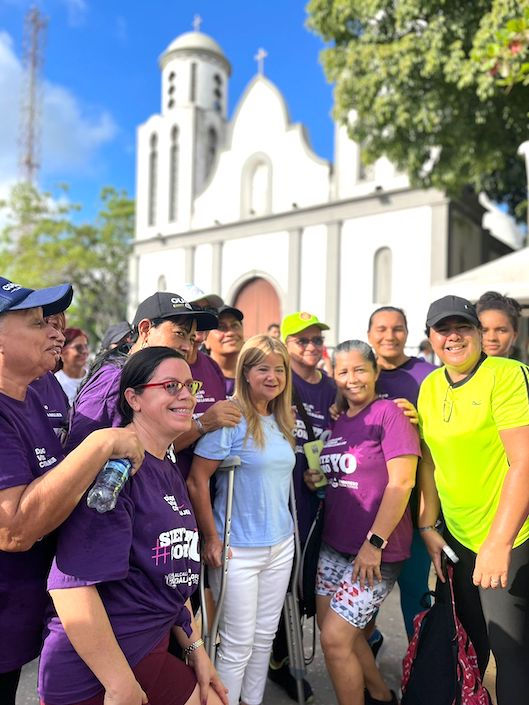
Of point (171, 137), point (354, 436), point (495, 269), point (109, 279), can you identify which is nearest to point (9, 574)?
point (354, 436)

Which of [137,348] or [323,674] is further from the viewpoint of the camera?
[323,674]

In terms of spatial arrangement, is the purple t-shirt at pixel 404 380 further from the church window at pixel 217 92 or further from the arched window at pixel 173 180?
the church window at pixel 217 92

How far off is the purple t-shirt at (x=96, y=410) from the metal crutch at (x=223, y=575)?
857 mm

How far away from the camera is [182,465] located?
277cm

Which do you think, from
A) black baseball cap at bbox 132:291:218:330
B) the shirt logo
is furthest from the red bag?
black baseball cap at bbox 132:291:218:330

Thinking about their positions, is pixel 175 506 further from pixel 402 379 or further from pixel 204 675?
pixel 402 379

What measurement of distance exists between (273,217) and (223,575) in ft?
58.9

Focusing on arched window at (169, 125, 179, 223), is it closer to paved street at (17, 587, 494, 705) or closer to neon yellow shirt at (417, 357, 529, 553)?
paved street at (17, 587, 494, 705)

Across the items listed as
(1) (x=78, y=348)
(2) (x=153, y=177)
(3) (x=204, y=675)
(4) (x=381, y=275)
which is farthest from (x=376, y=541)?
(2) (x=153, y=177)

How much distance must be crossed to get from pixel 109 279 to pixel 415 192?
655 inches

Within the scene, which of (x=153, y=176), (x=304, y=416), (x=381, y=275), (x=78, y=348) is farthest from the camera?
(x=153, y=176)

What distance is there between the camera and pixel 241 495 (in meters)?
2.71

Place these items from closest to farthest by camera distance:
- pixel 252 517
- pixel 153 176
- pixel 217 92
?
1. pixel 252 517
2. pixel 153 176
3. pixel 217 92

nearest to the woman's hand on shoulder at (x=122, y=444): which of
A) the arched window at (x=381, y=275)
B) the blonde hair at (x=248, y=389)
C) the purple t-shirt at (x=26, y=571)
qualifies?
the purple t-shirt at (x=26, y=571)
